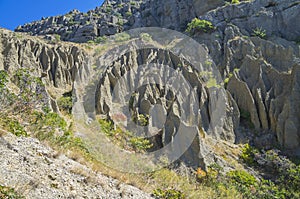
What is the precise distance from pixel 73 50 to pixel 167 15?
18.8 meters

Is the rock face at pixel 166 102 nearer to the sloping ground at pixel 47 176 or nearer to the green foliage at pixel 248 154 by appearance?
the green foliage at pixel 248 154

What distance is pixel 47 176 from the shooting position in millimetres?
4852

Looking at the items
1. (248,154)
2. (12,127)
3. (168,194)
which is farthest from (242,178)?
(12,127)

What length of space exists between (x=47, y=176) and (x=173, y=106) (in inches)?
503

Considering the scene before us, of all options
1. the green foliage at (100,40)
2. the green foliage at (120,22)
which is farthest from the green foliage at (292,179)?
the green foliage at (120,22)

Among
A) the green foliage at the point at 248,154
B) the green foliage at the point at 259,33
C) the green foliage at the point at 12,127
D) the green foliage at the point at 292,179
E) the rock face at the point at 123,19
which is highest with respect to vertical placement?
the rock face at the point at 123,19

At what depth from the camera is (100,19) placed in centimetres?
4666

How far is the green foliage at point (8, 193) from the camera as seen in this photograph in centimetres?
358

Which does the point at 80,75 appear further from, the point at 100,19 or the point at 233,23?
the point at 100,19

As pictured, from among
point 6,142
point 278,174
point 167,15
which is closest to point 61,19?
point 167,15

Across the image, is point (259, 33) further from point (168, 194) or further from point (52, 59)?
point (168, 194)

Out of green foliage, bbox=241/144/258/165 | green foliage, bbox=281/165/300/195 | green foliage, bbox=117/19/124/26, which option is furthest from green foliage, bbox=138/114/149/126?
green foliage, bbox=117/19/124/26

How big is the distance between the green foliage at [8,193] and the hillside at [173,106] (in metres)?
0.21

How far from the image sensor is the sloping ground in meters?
4.30
